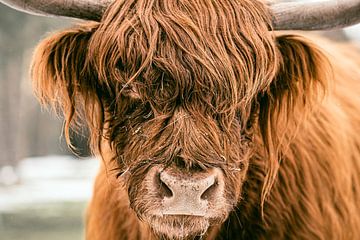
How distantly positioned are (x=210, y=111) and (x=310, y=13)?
2.38 feet

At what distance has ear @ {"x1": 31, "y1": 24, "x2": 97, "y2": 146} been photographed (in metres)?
4.63

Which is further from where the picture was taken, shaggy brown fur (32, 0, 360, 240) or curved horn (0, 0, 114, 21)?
curved horn (0, 0, 114, 21)

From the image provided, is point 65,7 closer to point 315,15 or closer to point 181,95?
point 181,95

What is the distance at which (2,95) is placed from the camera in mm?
19312

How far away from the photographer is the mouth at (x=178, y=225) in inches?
164

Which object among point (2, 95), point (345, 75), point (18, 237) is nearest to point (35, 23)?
point (2, 95)

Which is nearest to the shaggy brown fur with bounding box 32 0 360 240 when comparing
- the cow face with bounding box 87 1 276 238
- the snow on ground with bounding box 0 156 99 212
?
the cow face with bounding box 87 1 276 238

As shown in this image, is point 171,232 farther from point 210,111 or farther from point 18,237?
point 18,237

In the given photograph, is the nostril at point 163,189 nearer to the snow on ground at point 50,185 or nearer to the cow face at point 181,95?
the cow face at point 181,95

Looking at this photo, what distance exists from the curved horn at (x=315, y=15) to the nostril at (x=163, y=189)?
991 millimetres

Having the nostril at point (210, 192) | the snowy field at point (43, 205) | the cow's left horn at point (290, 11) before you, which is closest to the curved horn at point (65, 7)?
the cow's left horn at point (290, 11)

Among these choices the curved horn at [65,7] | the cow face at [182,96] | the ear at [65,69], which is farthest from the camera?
the ear at [65,69]

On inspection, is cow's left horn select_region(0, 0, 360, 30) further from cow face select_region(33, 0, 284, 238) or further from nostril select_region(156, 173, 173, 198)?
nostril select_region(156, 173, 173, 198)

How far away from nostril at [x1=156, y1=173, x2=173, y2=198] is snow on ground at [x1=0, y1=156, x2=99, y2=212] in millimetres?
8683
